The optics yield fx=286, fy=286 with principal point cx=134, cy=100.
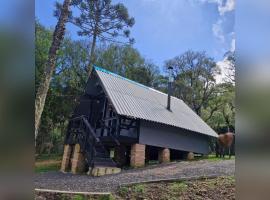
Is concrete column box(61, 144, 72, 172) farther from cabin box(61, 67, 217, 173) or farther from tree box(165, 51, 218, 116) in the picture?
tree box(165, 51, 218, 116)

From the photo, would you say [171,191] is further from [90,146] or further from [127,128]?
[90,146]

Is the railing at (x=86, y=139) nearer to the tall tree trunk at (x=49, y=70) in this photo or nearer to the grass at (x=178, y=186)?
the grass at (x=178, y=186)

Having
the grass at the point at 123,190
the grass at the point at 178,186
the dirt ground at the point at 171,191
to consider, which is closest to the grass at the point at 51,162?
the dirt ground at the point at 171,191

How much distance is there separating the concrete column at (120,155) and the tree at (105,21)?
261 cm

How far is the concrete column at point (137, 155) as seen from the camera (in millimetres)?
6281

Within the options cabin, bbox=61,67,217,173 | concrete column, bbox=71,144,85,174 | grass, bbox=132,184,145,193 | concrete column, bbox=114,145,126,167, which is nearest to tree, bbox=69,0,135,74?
cabin, bbox=61,67,217,173

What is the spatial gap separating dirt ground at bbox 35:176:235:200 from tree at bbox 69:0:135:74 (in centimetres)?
376

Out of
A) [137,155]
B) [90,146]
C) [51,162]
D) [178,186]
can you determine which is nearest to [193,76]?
[137,155]

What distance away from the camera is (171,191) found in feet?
11.6

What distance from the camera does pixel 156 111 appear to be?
275 inches

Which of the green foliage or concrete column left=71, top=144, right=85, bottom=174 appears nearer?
the green foliage

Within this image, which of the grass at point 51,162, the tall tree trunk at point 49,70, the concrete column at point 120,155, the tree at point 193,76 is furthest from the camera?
the grass at point 51,162

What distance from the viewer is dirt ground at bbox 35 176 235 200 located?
336 cm

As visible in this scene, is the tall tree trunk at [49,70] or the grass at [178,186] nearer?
the tall tree trunk at [49,70]
